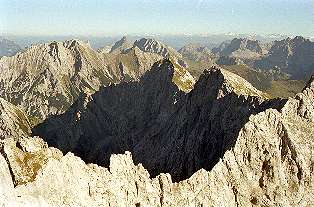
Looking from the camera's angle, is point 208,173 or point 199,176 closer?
point 199,176

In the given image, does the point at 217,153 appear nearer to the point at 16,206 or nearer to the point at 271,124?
the point at 271,124

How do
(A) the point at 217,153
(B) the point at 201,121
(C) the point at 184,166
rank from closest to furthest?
1. (A) the point at 217,153
2. (C) the point at 184,166
3. (B) the point at 201,121

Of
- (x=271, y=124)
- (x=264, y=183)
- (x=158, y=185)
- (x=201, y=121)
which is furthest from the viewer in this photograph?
(x=201, y=121)

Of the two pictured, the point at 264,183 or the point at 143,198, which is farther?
the point at 264,183

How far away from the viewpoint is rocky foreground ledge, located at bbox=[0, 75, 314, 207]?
93.2m

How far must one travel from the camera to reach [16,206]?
85250 millimetres

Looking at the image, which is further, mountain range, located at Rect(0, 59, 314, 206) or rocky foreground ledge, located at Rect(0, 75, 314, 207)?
mountain range, located at Rect(0, 59, 314, 206)

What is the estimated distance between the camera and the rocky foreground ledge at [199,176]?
9319 centimetres

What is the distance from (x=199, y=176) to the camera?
11488 centimetres

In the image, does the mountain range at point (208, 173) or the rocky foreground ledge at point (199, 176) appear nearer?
the rocky foreground ledge at point (199, 176)

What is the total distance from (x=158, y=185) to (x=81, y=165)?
62.9 feet

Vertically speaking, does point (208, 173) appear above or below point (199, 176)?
below

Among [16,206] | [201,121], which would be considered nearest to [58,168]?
[16,206]

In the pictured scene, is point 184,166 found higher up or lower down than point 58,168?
lower down
